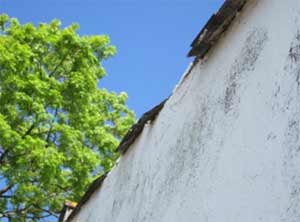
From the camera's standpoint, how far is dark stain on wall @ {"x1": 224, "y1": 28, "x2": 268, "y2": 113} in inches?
139

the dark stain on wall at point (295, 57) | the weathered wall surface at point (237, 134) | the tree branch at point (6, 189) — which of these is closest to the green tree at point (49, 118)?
the tree branch at point (6, 189)

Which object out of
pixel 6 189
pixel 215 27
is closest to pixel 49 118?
pixel 6 189

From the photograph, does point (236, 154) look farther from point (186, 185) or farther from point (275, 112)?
point (186, 185)

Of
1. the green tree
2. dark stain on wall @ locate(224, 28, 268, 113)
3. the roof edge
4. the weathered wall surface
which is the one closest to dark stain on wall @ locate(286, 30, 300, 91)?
the weathered wall surface

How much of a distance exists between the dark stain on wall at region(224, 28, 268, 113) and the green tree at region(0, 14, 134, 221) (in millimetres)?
10134

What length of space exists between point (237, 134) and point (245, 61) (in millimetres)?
547

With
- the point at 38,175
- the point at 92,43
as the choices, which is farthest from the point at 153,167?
the point at 92,43

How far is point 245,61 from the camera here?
3662 millimetres

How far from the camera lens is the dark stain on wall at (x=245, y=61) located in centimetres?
353

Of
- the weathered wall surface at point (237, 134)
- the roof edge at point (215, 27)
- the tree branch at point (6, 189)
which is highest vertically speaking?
the tree branch at point (6, 189)

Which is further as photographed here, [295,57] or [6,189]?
[6,189]

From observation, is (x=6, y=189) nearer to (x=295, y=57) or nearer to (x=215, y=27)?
(x=215, y=27)

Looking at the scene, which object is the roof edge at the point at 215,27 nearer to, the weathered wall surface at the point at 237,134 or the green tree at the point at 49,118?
the weathered wall surface at the point at 237,134

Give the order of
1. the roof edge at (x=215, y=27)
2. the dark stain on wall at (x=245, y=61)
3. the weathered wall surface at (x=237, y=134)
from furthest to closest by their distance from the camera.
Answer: the roof edge at (x=215, y=27) < the dark stain on wall at (x=245, y=61) < the weathered wall surface at (x=237, y=134)
